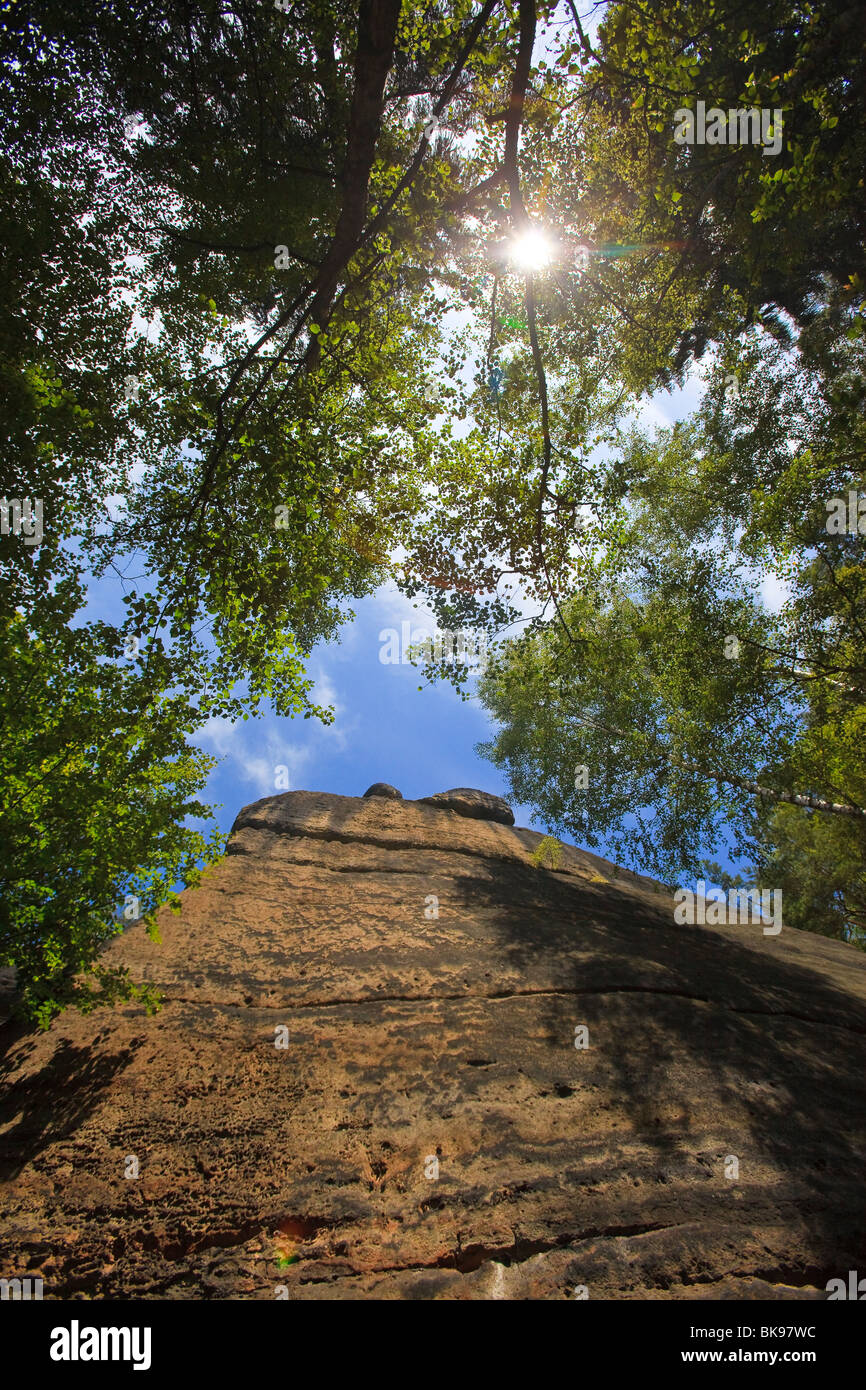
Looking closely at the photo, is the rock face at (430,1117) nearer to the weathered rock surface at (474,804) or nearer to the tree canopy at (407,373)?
the tree canopy at (407,373)

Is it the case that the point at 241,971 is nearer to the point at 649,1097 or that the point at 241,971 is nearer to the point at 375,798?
the point at 649,1097

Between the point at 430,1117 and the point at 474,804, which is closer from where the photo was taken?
the point at 430,1117

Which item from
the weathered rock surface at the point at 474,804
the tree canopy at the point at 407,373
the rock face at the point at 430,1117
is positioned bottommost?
the rock face at the point at 430,1117

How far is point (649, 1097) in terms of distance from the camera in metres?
6.02

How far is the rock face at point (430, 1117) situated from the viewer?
4352 mm

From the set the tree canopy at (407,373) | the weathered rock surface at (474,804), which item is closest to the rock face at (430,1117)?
the tree canopy at (407,373)

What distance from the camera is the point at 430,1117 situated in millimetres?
5695

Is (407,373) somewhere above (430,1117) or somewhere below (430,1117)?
above

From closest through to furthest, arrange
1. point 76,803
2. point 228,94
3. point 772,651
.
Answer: point 76,803 → point 228,94 → point 772,651

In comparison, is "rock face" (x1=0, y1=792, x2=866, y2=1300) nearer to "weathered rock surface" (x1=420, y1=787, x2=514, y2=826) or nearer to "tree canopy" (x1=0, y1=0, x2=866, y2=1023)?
"tree canopy" (x1=0, y1=0, x2=866, y2=1023)

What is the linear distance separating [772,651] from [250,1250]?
15103mm

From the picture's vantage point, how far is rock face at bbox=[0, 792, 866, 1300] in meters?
4.35

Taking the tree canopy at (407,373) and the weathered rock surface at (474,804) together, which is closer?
the tree canopy at (407,373)
